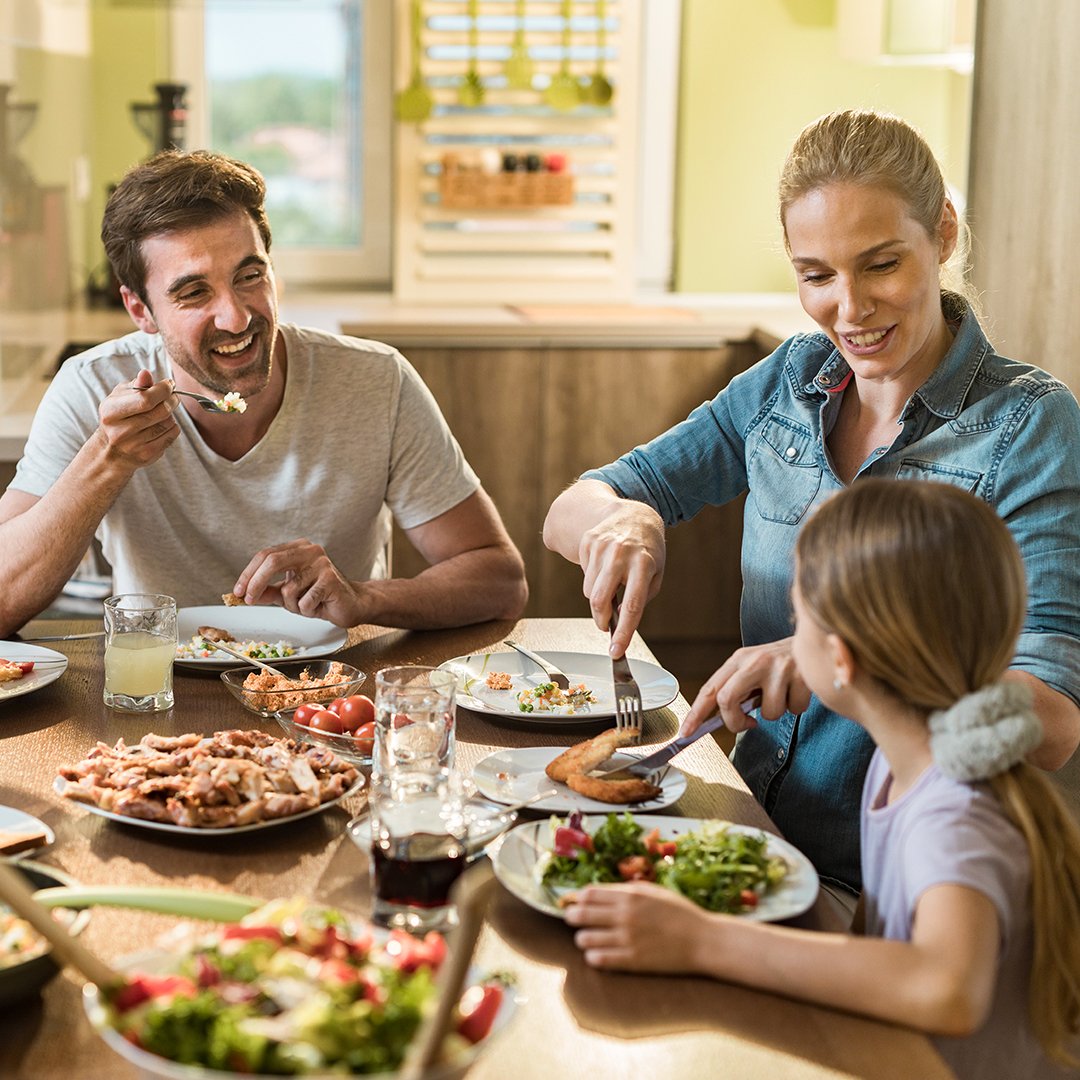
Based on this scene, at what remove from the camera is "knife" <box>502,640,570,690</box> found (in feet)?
5.85

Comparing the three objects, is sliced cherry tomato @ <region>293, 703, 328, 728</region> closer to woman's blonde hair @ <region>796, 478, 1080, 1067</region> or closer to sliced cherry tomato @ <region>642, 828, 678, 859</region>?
sliced cherry tomato @ <region>642, 828, 678, 859</region>

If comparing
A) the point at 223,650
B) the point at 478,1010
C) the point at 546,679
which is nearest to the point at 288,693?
the point at 223,650

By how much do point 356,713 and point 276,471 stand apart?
31.8 inches

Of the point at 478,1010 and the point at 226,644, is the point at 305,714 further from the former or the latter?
the point at 478,1010

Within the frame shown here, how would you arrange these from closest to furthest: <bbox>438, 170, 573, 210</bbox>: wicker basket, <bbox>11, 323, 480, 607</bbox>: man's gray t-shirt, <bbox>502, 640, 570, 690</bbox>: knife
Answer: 1. <bbox>502, 640, 570, 690</bbox>: knife
2. <bbox>11, 323, 480, 607</bbox>: man's gray t-shirt
3. <bbox>438, 170, 573, 210</bbox>: wicker basket

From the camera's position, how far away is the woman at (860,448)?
1540 millimetres

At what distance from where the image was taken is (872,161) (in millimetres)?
1673

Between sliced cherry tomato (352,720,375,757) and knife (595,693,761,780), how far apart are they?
0.24 m

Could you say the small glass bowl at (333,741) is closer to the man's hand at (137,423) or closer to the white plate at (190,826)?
the white plate at (190,826)

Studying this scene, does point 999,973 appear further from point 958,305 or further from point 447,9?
point 447,9

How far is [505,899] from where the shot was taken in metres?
1.22

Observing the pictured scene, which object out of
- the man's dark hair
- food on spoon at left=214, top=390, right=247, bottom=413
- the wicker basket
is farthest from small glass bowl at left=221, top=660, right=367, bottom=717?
the wicker basket

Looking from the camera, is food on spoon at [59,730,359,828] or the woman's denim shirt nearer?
food on spoon at [59,730,359,828]

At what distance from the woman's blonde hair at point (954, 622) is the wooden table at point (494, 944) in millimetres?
191
